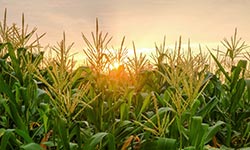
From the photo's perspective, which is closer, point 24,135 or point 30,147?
point 30,147

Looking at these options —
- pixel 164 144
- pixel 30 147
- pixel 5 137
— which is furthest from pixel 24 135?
pixel 164 144

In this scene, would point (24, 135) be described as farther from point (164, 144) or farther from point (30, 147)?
point (164, 144)

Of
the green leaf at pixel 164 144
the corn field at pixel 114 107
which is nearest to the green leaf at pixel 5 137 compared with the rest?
the corn field at pixel 114 107

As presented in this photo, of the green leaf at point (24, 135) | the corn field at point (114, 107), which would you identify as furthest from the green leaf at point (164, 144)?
the green leaf at point (24, 135)

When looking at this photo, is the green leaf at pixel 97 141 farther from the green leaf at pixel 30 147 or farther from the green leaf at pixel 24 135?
the green leaf at pixel 24 135

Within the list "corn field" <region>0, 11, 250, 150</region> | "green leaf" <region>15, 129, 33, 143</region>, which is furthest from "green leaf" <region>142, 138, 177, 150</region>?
"green leaf" <region>15, 129, 33, 143</region>

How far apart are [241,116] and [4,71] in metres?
1.96

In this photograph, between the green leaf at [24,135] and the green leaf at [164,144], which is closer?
the green leaf at [164,144]

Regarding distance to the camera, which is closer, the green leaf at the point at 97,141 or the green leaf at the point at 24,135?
the green leaf at the point at 97,141

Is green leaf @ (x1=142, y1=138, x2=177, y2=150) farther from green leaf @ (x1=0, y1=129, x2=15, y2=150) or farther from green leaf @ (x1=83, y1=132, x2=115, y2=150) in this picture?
green leaf @ (x1=0, y1=129, x2=15, y2=150)

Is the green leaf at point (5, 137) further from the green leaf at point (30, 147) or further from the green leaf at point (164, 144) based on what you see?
the green leaf at point (164, 144)

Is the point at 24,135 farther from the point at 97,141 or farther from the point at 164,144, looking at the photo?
the point at 164,144

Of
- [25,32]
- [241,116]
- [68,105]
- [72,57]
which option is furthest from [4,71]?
[241,116]

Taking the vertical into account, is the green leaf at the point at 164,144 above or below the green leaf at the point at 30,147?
above
